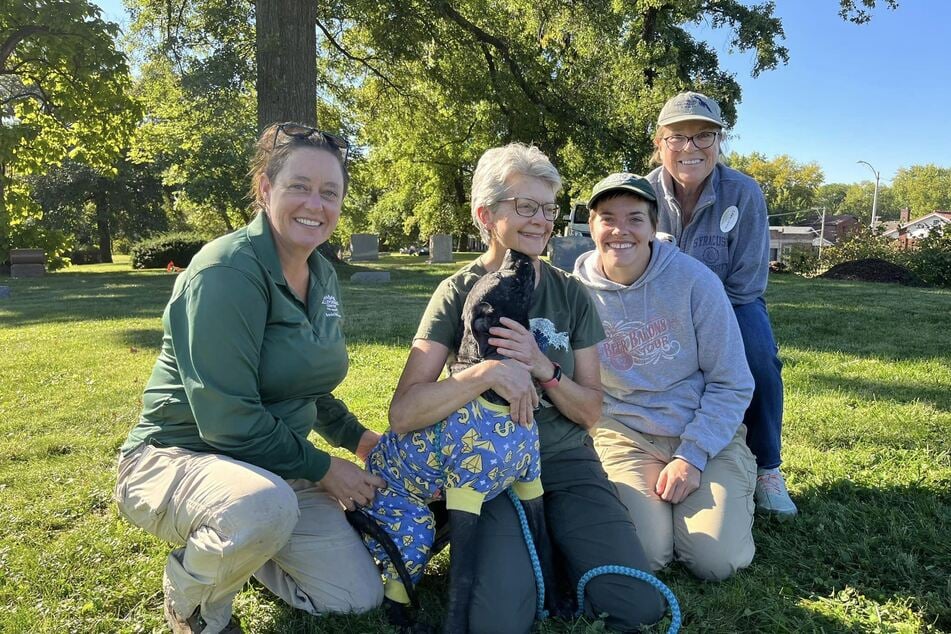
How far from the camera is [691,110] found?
3381 mm

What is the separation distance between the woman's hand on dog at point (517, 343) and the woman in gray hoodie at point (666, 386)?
84cm

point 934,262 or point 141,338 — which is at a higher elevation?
point 934,262

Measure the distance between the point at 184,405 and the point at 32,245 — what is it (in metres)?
23.4

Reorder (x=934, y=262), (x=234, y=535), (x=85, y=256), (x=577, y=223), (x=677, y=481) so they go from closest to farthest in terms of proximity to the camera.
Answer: (x=234, y=535) → (x=677, y=481) → (x=934, y=262) → (x=577, y=223) → (x=85, y=256)

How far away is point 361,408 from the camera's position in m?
5.18

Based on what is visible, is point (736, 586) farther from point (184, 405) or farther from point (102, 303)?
point (102, 303)

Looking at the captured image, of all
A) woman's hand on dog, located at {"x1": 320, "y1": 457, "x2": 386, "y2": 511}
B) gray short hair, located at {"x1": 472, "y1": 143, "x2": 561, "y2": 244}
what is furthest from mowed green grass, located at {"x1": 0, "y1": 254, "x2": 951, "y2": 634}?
gray short hair, located at {"x1": 472, "y1": 143, "x2": 561, "y2": 244}

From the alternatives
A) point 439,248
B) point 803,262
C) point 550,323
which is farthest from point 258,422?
point 439,248

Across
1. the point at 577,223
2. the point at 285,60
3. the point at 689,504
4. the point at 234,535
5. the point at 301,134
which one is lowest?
the point at 689,504

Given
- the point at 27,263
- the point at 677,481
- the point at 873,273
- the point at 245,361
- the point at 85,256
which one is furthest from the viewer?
the point at 85,256

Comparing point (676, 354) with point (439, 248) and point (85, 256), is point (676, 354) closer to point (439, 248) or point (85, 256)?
point (439, 248)

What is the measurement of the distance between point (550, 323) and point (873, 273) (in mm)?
17069

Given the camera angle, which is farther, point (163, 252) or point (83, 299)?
point (163, 252)

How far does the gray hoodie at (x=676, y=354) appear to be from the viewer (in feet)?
10.1
